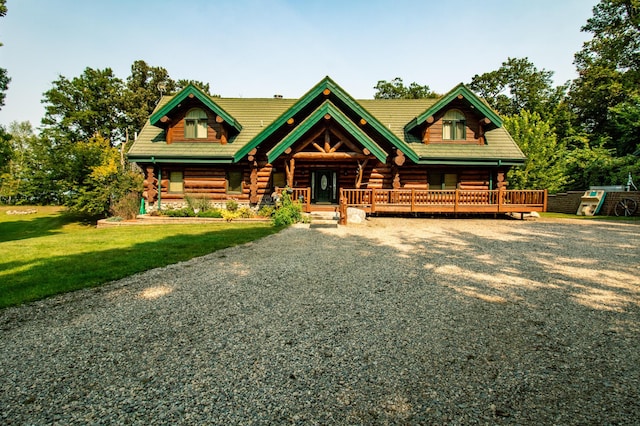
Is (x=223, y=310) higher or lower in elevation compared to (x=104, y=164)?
lower

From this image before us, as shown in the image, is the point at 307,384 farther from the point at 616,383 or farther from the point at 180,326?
the point at 616,383

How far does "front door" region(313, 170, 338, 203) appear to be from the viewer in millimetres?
19516

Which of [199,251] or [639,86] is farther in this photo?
[639,86]

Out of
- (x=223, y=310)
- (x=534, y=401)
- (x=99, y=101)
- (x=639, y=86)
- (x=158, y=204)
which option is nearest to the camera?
(x=534, y=401)

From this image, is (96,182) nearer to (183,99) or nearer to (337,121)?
(183,99)

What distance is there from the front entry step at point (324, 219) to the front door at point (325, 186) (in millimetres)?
3561

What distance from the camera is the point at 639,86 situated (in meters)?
29.9

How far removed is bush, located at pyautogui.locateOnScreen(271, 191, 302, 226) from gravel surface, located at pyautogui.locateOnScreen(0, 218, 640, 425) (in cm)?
687

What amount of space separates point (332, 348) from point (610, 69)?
4316cm

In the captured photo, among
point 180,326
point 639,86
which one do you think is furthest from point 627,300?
point 639,86

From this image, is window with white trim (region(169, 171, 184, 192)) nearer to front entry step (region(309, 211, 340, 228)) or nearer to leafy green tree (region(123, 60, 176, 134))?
front entry step (region(309, 211, 340, 228))

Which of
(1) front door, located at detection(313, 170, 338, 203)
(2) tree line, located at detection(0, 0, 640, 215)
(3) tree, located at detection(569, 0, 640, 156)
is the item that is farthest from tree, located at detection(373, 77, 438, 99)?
(1) front door, located at detection(313, 170, 338, 203)

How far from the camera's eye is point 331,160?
17.8 m

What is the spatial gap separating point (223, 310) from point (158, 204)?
1626cm
